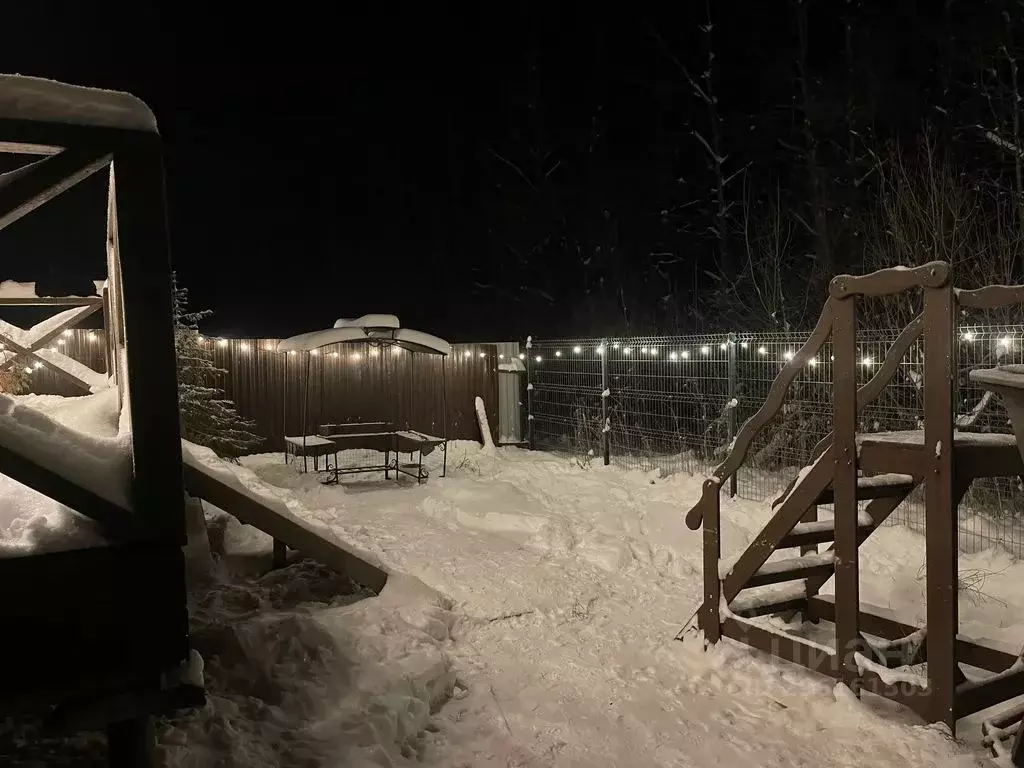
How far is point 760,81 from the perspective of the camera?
14.7m

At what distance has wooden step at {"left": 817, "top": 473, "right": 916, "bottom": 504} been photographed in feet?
13.7

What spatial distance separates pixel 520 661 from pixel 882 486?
2.58 m

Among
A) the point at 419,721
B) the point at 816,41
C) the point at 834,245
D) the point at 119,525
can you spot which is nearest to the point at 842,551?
the point at 419,721

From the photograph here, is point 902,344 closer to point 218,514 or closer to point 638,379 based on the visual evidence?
point 218,514

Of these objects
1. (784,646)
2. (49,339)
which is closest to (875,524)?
(784,646)

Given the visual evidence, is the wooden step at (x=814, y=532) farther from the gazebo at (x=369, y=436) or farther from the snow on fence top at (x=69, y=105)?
the gazebo at (x=369, y=436)

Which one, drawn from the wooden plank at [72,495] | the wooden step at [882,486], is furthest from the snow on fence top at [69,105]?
the wooden step at [882,486]

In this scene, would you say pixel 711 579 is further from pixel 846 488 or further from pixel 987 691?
pixel 987 691

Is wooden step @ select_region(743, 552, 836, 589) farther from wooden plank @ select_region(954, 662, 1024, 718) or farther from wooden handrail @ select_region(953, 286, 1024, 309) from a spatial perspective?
wooden handrail @ select_region(953, 286, 1024, 309)

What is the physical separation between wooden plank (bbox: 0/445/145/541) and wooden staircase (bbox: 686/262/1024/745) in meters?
3.64

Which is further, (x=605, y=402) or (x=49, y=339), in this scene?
(x=605, y=402)

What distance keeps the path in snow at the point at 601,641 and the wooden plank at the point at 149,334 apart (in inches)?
70.7

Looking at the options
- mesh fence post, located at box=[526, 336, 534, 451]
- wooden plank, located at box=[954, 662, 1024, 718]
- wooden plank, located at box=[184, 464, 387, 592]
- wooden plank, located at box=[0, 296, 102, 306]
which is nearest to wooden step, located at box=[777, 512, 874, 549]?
wooden plank, located at box=[954, 662, 1024, 718]

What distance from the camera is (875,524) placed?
15.2 ft
